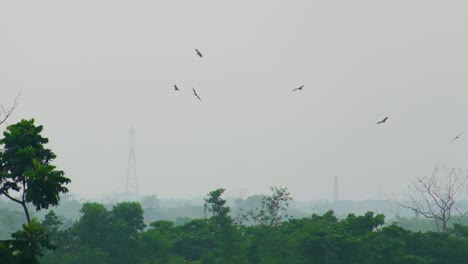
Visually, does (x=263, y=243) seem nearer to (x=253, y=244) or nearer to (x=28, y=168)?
(x=253, y=244)

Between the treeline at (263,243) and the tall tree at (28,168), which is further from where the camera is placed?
the treeline at (263,243)

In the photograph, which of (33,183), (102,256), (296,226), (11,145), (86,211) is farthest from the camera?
(296,226)

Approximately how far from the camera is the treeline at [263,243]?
47.8 m

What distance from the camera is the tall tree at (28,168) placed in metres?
22.1

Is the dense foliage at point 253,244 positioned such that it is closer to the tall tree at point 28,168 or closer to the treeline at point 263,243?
the treeline at point 263,243

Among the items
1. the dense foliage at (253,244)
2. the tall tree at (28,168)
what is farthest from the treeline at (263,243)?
the tall tree at (28,168)

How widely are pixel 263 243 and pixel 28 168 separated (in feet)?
99.9

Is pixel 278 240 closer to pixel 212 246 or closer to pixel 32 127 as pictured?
pixel 212 246

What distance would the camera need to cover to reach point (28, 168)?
76.1ft

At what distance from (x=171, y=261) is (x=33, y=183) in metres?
27.2

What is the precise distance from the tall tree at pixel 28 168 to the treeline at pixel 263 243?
72.8 ft

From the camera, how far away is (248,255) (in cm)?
5062

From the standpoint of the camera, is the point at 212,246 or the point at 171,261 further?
the point at 212,246

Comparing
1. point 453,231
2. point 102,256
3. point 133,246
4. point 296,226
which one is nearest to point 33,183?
point 102,256
